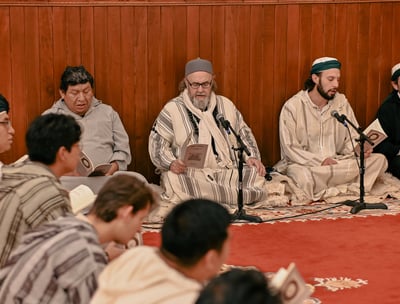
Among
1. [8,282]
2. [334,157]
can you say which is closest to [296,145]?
[334,157]

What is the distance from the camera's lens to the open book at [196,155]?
19.6 ft

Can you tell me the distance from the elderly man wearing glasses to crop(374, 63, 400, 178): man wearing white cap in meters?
1.37

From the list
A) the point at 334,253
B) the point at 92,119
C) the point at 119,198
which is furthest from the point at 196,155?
the point at 119,198

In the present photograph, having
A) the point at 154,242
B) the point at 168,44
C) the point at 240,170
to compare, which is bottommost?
the point at 154,242

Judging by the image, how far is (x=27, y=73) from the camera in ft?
22.1

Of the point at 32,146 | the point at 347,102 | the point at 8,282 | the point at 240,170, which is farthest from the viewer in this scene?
the point at 347,102

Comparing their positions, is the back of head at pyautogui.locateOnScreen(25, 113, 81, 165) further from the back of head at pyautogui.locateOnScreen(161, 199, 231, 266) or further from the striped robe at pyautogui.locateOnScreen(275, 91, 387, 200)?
the striped robe at pyautogui.locateOnScreen(275, 91, 387, 200)

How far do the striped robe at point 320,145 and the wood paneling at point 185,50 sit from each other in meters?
0.34

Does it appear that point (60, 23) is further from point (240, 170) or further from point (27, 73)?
point (240, 170)

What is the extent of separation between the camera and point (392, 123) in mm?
7359

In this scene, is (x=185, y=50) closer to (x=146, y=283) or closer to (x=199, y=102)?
(x=199, y=102)

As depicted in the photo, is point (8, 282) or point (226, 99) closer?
point (8, 282)

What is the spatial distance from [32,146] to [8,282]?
0.87 meters

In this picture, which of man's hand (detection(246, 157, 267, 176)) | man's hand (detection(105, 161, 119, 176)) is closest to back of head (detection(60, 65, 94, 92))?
man's hand (detection(105, 161, 119, 176))
